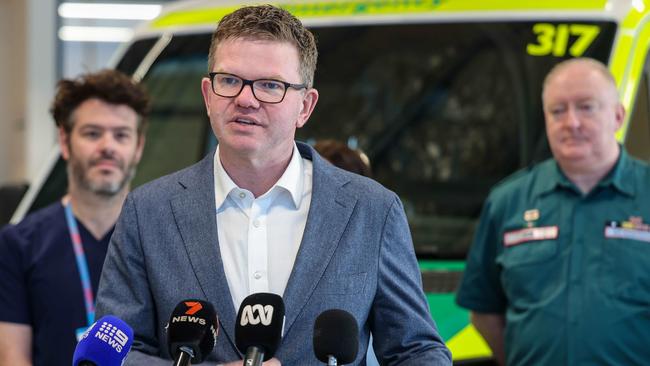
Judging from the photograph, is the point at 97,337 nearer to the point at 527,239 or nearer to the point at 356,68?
the point at 527,239

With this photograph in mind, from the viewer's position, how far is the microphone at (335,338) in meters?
2.43

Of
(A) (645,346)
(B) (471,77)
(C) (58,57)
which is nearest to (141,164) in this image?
(B) (471,77)

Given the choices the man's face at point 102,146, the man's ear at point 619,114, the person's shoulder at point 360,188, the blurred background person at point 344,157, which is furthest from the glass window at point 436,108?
the person's shoulder at point 360,188

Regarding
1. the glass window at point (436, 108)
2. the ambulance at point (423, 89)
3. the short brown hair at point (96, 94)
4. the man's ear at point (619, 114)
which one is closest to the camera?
the short brown hair at point (96, 94)

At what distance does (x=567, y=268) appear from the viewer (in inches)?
171

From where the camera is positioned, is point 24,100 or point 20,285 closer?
point 20,285

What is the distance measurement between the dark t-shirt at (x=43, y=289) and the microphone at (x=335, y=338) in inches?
65.0

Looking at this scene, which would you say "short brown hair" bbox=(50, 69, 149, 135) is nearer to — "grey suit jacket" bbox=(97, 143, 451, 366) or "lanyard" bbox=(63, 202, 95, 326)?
"lanyard" bbox=(63, 202, 95, 326)

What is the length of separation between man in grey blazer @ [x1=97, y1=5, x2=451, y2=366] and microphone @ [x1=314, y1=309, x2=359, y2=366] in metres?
0.24

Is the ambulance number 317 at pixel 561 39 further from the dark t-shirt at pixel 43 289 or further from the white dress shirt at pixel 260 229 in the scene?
the white dress shirt at pixel 260 229

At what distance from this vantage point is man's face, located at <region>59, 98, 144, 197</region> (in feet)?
13.8

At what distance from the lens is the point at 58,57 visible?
1405 cm

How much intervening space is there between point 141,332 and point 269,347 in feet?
1.59

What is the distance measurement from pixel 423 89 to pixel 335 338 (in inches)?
144
